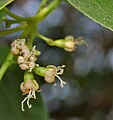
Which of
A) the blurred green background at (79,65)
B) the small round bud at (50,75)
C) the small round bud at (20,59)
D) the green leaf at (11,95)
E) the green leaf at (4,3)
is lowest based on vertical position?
the blurred green background at (79,65)

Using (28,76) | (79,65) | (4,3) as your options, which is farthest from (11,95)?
(79,65)

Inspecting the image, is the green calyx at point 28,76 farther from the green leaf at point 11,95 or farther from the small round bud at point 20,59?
the green leaf at point 11,95

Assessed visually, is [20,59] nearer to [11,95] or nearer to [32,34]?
[32,34]

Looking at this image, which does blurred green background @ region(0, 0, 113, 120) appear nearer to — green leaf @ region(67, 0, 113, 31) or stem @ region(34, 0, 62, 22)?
stem @ region(34, 0, 62, 22)

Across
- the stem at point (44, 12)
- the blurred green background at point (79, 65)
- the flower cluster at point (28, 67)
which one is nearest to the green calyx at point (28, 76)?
the flower cluster at point (28, 67)

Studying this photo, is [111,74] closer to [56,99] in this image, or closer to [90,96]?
[90,96]

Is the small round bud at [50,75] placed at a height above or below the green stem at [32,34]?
below
